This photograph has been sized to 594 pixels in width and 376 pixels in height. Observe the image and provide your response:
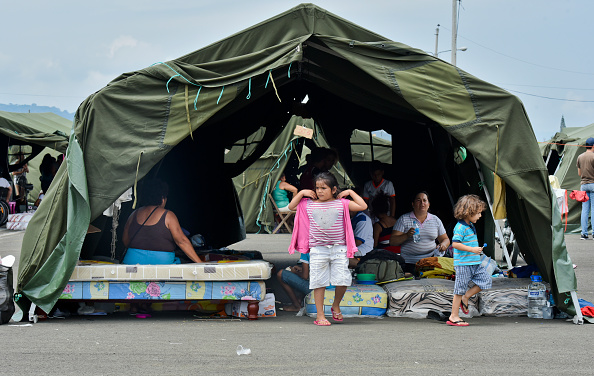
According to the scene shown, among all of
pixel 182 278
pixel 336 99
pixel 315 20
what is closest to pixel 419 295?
pixel 182 278

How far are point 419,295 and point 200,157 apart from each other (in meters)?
4.74

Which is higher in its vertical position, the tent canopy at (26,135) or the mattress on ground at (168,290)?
the tent canopy at (26,135)

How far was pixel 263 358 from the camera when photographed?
5109mm

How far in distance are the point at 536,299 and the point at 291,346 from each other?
2748mm

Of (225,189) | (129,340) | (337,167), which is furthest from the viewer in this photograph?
(337,167)

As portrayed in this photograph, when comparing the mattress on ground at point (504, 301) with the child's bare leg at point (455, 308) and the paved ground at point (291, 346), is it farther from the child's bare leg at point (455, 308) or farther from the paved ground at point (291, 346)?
the child's bare leg at point (455, 308)

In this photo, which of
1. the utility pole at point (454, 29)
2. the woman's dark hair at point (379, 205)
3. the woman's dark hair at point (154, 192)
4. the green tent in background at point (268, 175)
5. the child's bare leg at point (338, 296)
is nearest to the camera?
the child's bare leg at point (338, 296)

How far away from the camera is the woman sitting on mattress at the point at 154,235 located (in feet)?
23.4

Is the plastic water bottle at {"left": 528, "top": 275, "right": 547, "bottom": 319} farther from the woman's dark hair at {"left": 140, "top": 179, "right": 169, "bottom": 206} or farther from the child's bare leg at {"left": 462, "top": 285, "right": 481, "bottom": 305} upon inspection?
the woman's dark hair at {"left": 140, "top": 179, "right": 169, "bottom": 206}

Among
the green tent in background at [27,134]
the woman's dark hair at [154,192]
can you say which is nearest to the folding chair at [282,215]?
the green tent in background at [27,134]

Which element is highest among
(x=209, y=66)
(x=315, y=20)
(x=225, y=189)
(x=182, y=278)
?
(x=315, y=20)

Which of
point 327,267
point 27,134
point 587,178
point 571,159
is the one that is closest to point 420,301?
point 327,267

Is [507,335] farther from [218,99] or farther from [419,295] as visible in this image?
[218,99]

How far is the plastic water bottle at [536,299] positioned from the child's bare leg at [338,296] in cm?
185
